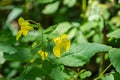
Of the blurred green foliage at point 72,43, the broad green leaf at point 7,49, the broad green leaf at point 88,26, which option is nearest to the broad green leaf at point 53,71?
the blurred green foliage at point 72,43

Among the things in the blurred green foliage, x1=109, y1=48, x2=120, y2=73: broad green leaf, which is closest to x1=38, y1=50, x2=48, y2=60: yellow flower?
the blurred green foliage

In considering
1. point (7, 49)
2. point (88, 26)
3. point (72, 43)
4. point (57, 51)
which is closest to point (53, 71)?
point (57, 51)

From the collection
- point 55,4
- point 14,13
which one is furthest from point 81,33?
point 14,13

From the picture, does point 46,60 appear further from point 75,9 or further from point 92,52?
point 75,9

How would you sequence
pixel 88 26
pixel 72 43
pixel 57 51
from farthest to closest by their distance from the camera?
pixel 88 26 → pixel 72 43 → pixel 57 51

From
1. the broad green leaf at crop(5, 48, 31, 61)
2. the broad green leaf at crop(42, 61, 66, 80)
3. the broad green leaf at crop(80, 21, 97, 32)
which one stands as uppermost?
the broad green leaf at crop(5, 48, 31, 61)

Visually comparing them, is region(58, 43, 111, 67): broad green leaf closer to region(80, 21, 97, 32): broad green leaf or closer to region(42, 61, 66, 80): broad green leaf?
region(42, 61, 66, 80): broad green leaf

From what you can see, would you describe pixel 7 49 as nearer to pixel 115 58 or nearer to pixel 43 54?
pixel 43 54

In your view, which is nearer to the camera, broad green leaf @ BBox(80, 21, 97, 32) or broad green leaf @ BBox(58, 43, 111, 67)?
broad green leaf @ BBox(58, 43, 111, 67)
